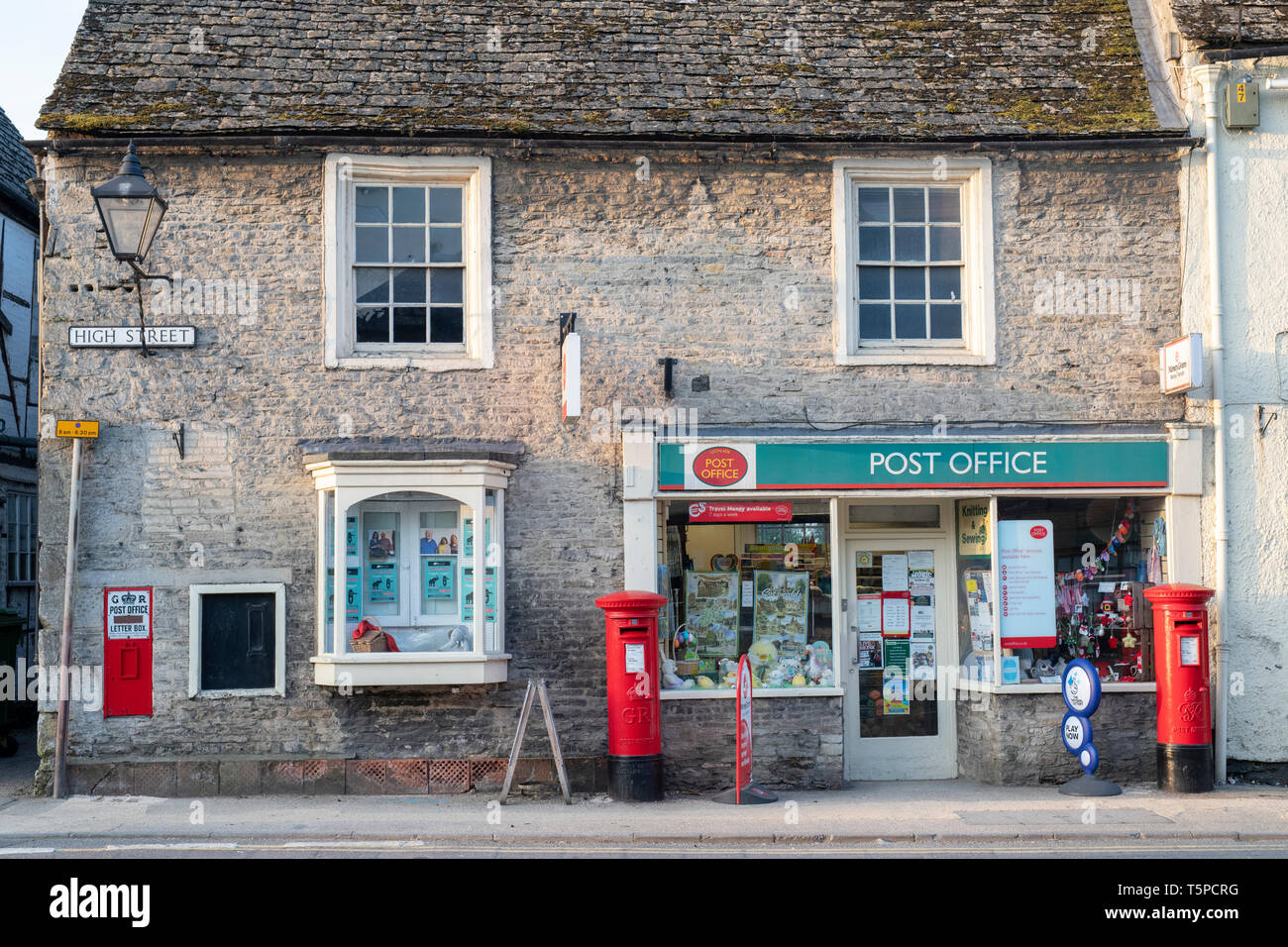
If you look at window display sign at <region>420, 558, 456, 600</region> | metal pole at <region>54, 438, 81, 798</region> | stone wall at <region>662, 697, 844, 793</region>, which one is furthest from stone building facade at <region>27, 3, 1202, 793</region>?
window display sign at <region>420, 558, 456, 600</region>

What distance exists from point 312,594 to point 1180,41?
9.49 meters

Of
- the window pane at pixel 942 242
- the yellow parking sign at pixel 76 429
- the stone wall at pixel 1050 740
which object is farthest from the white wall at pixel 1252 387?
the yellow parking sign at pixel 76 429

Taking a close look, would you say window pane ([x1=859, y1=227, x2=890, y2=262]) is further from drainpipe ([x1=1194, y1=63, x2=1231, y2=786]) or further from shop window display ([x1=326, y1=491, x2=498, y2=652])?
shop window display ([x1=326, y1=491, x2=498, y2=652])

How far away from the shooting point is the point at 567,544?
38.4 ft

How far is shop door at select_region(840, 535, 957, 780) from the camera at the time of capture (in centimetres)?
1221

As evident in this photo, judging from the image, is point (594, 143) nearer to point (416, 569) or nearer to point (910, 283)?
point (910, 283)

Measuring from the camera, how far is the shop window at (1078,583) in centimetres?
1204

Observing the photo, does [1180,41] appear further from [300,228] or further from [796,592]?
[300,228]

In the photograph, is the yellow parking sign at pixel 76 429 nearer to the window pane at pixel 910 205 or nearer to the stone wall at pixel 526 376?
the stone wall at pixel 526 376

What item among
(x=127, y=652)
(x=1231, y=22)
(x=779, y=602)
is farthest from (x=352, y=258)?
(x=1231, y=22)

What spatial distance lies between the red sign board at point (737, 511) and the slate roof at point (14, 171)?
10054 mm

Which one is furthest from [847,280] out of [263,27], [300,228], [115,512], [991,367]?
[115,512]

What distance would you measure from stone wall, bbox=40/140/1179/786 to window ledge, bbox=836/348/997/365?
9cm

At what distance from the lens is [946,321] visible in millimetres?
12359
